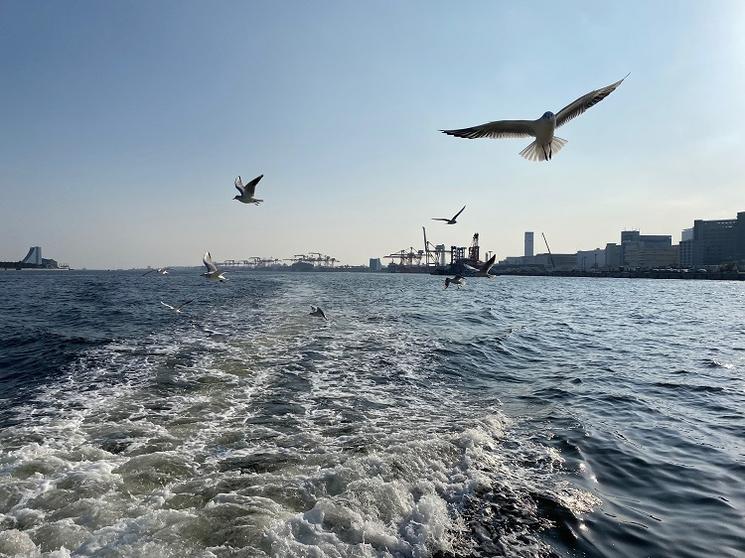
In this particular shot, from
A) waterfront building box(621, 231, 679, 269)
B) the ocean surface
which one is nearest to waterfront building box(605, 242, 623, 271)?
waterfront building box(621, 231, 679, 269)

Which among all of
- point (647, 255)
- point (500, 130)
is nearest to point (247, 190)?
point (500, 130)

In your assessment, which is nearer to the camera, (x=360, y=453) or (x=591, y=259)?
(x=360, y=453)

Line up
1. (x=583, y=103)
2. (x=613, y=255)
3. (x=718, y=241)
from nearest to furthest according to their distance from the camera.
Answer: (x=583, y=103)
(x=718, y=241)
(x=613, y=255)

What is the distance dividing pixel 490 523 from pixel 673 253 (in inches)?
6925

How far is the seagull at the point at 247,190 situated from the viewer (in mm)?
10462

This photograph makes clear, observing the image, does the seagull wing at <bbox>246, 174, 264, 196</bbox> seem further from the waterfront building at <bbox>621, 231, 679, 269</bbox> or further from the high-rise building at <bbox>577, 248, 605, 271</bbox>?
the high-rise building at <bbox>577, 248, 605, 271</bbox>

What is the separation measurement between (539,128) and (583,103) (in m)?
0.72

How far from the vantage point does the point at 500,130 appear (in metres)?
6.90

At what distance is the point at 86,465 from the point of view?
14.2 ft

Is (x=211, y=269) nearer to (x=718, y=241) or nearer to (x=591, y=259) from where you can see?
(x=718, y=241)

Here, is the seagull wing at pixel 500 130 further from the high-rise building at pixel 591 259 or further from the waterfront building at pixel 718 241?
the high-rise building at pixel 591 259

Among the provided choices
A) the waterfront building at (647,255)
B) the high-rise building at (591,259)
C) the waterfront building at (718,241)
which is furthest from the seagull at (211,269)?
the high-rise building at (591,259)

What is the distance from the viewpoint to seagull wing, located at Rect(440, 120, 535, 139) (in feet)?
21.6

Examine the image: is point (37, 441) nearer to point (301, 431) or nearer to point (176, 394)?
point (176, 394)
